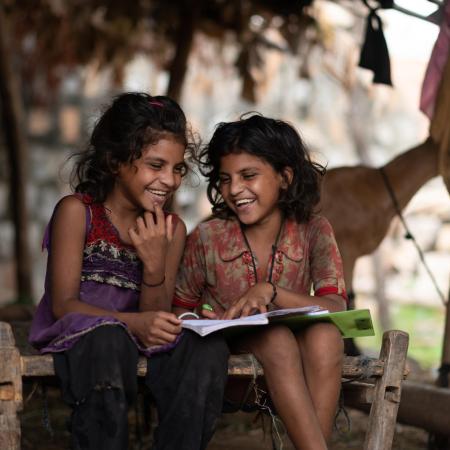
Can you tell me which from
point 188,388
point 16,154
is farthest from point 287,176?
point 16,154

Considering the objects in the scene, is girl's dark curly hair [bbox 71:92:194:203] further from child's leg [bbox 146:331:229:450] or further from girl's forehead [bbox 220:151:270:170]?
child's leg [bbox 146:331:229:450]

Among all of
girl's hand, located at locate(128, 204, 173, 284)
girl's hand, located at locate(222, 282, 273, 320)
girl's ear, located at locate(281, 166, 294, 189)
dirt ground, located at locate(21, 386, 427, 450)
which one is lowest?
dirt ground, located at locate(21, 386, 427, 450)

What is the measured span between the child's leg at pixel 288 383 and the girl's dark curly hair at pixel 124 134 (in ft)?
2.55

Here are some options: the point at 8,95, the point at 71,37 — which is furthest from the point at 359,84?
the point at 8,95

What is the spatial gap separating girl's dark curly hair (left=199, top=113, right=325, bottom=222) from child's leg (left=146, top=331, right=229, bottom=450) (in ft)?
2.53

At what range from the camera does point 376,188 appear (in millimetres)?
5215

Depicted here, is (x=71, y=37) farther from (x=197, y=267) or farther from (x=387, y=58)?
(x=197, y=267)

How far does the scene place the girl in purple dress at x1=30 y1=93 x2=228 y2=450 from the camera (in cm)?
266

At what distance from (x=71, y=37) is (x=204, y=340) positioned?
16.7 ft

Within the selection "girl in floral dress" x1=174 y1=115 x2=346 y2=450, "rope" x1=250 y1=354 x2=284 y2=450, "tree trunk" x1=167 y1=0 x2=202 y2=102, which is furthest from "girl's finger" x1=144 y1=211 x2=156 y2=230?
"tree trunk" x1=167 y1=0 x2=202 y2=102

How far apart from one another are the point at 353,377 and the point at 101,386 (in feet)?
2.99

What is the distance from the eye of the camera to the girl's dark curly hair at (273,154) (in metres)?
3.32

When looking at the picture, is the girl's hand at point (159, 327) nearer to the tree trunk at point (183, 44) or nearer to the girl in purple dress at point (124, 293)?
the girl in purple dress at point (124, 293)

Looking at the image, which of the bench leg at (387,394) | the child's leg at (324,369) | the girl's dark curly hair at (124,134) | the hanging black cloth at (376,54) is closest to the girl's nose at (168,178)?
the girl's dark curly hair at (124,134)
